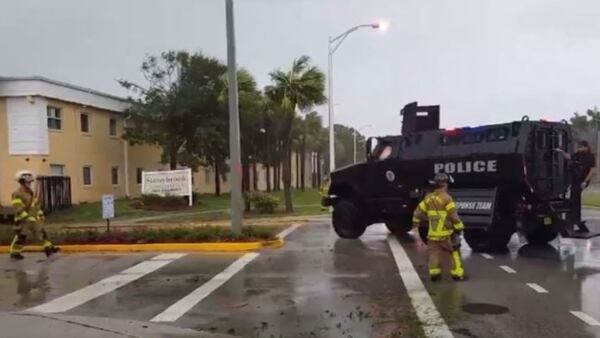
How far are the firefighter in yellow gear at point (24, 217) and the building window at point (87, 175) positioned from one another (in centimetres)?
2135

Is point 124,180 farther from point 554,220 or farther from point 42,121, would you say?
point 554,220

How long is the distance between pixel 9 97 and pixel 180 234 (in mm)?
19639

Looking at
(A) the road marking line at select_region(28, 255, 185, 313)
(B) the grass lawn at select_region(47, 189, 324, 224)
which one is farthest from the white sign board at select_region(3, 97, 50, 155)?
(A) the road marking line at select_region(28, 255, 185, 313)

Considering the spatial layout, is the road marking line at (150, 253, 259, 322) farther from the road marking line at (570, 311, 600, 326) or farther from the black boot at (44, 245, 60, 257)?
the road marking line at (570, 311, 600, 326)

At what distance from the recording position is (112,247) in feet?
47.2

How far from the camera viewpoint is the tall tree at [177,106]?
117 feet

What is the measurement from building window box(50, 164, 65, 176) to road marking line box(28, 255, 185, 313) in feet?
69.4

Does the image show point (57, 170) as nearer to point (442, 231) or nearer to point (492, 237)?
point (492, 237)

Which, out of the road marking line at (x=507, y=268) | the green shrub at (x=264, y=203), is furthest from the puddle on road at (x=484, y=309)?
the green shrub at (x=264, y=203)

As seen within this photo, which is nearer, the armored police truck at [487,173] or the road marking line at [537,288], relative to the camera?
the road marking line at [537,288]

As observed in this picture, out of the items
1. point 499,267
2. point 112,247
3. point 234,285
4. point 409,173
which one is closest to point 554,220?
point 499,267

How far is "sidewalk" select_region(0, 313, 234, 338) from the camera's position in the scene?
6523mm

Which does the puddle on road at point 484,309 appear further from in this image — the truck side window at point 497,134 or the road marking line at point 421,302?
the truck side window at point 497,134

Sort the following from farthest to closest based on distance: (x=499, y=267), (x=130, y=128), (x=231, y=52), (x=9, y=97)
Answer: (x=130, y=128)
(x=9, y=97)
(x=231, y=52)
(x=499, y=267)
